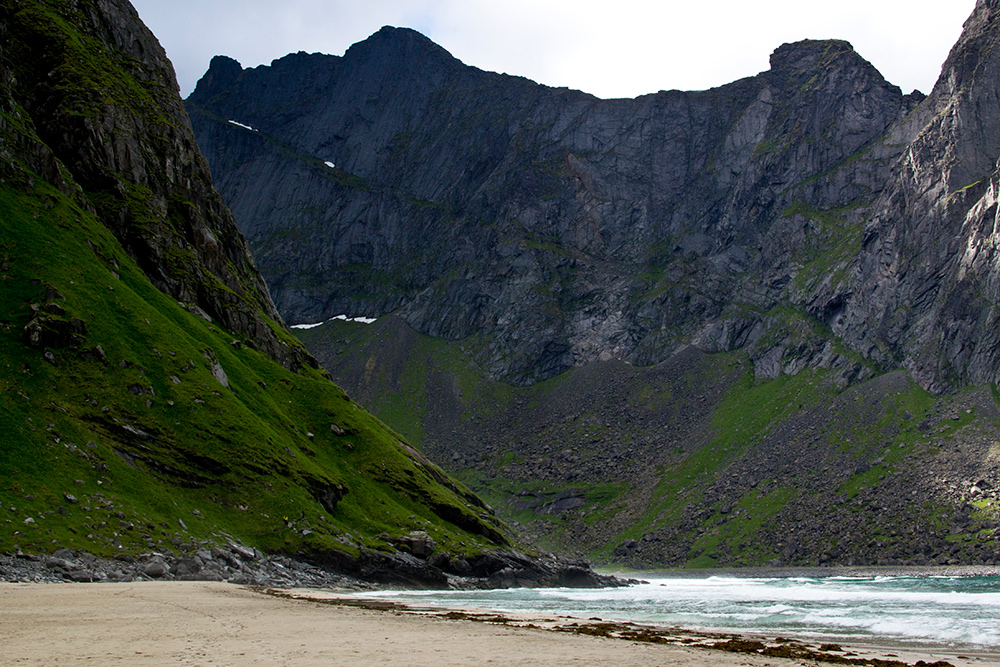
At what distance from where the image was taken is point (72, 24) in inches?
4619

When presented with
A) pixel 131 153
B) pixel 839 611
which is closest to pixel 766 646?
pixel 839 611

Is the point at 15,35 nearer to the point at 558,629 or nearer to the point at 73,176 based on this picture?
the point at 73,176

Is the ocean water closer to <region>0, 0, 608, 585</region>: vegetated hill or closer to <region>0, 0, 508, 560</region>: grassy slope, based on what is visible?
<region>0, 0, 608, 585</region>: vegetated hill

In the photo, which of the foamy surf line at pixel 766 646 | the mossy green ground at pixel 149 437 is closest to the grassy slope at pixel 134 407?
the mossy green ground at pixel 149 437

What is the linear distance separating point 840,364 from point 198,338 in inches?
6364

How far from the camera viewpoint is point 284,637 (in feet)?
83.8

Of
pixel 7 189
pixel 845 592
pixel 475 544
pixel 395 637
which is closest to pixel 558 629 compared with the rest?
pixel 395 637

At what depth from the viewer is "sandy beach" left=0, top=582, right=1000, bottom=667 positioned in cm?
2020

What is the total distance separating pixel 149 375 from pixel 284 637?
196ft

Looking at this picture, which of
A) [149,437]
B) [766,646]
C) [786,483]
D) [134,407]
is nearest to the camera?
[766,646]

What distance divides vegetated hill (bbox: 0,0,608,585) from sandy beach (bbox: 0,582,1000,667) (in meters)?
19.3

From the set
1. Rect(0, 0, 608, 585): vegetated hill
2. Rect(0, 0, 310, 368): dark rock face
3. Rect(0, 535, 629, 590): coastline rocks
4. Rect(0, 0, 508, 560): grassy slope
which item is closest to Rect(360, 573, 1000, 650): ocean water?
Rect(0, 535, 629, 590): coastline rocks

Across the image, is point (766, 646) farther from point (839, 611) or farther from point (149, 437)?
point (149, 437)

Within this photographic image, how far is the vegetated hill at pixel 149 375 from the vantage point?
60.3m
